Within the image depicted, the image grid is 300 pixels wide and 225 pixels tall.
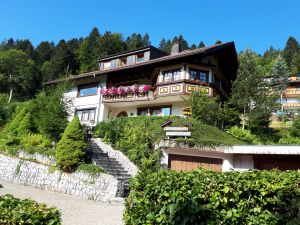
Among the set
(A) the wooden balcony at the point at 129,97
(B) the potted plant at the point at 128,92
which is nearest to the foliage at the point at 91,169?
(A) the wooden balcony at the point at 129,97

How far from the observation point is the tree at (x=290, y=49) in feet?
253

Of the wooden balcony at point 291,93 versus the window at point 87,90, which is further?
the wooden balcony at point 291,93

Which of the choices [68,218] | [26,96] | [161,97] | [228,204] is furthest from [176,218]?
[26,96]

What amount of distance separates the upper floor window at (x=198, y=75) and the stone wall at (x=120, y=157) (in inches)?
361

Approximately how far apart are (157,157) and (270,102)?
11304 millimetres

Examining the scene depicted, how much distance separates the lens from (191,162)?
16922 millimetres

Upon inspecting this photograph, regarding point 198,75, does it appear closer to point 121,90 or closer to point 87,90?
point 121,90

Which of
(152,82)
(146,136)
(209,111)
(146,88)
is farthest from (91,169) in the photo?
(152,82)

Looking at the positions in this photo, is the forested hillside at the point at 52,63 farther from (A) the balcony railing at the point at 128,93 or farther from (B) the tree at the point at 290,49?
(A) the balcony railing at the point at 128,93

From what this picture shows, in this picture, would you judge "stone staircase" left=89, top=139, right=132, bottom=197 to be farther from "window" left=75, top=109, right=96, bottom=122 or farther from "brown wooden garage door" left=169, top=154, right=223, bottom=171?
"window" left=75, top=109, right=96, bottom=122

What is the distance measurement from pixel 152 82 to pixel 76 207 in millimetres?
17547

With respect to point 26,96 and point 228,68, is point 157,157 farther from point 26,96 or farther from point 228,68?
point 26,96

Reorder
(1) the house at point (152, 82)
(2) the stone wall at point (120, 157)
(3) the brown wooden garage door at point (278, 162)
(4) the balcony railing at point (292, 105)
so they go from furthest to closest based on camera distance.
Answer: (4) the balcony railing at point (292, 105), (1) the house at point (152, 82), (2) the stone wall at point (120, 157), (3) the brown wooden garage door at point (278, 162)

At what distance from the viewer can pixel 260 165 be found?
48.7 feet
